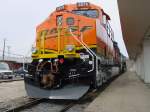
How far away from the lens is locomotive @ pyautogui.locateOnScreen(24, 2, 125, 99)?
11312 mm

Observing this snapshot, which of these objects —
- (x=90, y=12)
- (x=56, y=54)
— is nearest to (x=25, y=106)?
(x=56, y=54)

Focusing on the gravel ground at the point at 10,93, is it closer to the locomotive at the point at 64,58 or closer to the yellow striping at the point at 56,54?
the locomotive at the point at 64,58

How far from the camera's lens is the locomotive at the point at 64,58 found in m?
11.3

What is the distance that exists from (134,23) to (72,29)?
405 centimetres

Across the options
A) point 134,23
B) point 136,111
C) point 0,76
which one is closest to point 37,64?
point 136,111

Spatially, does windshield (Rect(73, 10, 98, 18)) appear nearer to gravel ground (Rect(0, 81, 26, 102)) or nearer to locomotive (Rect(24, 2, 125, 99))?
locomotive (Rect(24, 2, 125, 99))

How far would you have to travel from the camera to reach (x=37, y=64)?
1195 cm

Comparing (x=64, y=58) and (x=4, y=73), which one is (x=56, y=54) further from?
(x=4, y=73)

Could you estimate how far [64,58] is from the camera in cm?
1150

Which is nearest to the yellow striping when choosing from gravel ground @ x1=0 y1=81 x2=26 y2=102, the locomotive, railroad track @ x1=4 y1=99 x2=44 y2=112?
the locomotive

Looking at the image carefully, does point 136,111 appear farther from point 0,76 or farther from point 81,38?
point 0,76

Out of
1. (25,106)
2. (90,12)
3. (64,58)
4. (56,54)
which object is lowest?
(25,106)

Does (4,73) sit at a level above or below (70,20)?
below

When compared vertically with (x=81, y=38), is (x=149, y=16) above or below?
above
